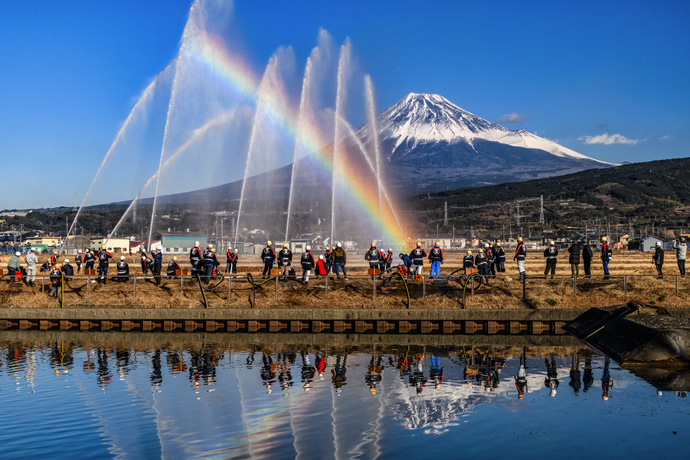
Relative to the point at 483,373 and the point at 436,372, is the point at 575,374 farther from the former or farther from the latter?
the point at 436,372

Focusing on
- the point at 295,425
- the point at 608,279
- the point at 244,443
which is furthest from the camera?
the point at 608,279

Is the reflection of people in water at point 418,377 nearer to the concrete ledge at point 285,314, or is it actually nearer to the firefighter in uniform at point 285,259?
the concrete ledge at point 285,314

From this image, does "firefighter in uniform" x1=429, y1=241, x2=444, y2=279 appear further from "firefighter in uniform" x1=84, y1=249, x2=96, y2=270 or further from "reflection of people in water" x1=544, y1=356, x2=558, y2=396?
"firefighter in uniform" x1=84, y1=249, x2=96, y2=270

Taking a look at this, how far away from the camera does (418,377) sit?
20484mm

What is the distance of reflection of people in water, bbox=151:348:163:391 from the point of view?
20078 mm

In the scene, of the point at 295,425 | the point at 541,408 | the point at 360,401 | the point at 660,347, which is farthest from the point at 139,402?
the point at 660,347

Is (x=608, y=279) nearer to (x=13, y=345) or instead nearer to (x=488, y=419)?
(x=488, y=419)

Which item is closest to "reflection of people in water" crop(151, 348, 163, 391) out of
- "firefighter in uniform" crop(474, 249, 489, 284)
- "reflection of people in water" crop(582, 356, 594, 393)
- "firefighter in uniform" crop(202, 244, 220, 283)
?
"firefighter in uniform" crop(202, 244, 220, 283)

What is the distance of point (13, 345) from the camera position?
2769 cm

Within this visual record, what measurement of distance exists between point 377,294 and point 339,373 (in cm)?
1056

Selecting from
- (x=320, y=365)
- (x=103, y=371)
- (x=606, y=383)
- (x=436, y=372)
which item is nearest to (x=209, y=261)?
(x=103, y=371)

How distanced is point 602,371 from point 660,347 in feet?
7.44

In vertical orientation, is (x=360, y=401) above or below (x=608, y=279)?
below

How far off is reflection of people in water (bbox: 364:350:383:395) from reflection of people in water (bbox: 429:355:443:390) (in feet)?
5.75
